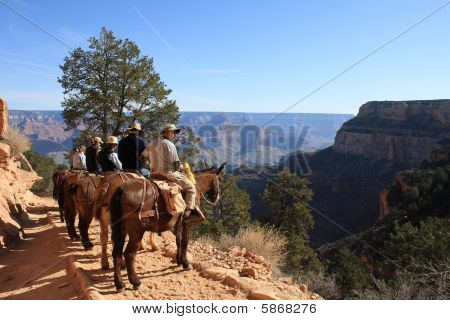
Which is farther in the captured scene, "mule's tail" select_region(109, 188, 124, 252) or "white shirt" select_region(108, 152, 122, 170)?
"white shirt" select_region(108, 152, 122, 170)

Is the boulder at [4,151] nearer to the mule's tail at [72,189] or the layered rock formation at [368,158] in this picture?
the mule's tail at [72,189]

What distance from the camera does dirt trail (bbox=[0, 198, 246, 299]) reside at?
652 centimetres

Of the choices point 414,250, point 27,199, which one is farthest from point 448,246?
point 27,199

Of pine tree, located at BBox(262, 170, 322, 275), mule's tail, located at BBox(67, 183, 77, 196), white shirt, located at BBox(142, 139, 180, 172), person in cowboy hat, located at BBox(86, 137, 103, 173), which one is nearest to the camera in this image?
white shirt, located at BBox(142, 139, 180, 172)

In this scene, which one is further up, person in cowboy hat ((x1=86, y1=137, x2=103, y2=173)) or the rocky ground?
person in cowboy hat ((x1=86, y1=137, x2=103, y2=173))

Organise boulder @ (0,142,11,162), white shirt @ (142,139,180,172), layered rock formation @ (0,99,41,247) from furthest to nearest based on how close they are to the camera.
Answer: boulder @ (0,142,11,162), layered rock formation @ (0,99,41,247), white shirt @ (142,139,180,172)

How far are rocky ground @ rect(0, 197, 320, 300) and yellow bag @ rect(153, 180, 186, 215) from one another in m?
1.36

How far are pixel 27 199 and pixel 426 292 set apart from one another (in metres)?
17.2

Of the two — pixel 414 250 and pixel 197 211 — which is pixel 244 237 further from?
pixel 414 250

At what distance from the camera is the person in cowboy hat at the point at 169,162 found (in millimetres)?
7555

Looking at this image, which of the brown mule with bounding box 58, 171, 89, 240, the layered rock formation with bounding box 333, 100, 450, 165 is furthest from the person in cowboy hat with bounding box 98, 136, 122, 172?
the layered rock formation with bounding box 333, 100, 450, 165

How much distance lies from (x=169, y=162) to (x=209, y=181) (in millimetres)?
1967

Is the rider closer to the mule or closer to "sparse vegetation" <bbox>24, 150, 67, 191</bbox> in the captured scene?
the mule

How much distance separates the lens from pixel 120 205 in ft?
21.6
